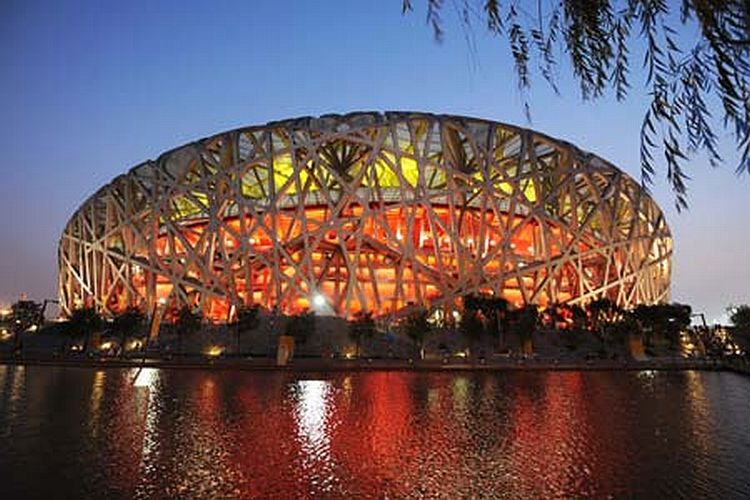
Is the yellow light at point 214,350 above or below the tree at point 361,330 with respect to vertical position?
below

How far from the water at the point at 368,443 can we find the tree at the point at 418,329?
19066 mm

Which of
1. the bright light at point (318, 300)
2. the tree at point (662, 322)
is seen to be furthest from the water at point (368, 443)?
the bright light at point (318, 300)

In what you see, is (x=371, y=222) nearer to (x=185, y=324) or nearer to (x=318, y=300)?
(x=318, y=300)

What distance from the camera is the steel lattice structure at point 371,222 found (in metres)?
48.0

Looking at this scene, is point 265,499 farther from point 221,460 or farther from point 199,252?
point 199,252

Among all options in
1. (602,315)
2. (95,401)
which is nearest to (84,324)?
(95,401)

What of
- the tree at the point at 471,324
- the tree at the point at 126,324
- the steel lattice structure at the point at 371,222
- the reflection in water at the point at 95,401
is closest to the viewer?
the reflection in water at the point at 95,401

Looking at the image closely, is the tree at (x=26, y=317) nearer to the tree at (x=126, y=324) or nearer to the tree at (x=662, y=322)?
the tree at (x=126, y=324)

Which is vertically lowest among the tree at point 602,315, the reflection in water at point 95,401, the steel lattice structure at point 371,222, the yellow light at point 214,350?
the reflection in water at point 95,401

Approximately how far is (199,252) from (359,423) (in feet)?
134

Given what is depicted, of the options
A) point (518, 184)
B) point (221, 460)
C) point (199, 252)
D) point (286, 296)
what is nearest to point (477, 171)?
point (518, 184)

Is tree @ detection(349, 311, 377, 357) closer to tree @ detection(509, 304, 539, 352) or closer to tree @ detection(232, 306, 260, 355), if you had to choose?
tree @ detection(232, 306, 260, 355)

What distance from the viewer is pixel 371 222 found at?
49875mm

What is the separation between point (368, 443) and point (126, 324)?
38.2 meters
